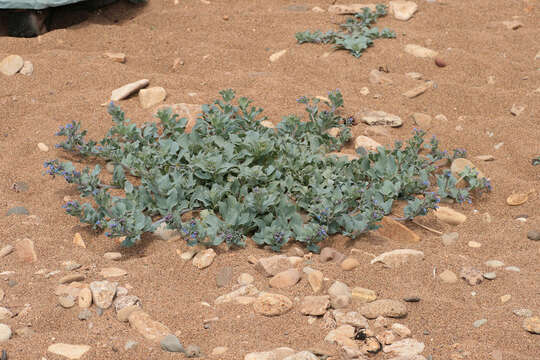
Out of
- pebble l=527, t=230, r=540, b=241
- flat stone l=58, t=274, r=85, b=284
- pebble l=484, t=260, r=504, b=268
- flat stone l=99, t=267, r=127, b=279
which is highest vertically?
flat stone l=58, t=274, r=85, b=284

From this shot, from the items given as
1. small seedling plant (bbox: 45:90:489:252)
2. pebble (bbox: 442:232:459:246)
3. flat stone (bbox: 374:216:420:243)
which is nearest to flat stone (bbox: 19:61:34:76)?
small seedling plant (bbox: 45:90:489:252)

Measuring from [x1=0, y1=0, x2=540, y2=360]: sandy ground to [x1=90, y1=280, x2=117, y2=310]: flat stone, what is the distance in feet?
0.16

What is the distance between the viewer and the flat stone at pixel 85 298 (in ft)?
8.74

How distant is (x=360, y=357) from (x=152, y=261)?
1.20m

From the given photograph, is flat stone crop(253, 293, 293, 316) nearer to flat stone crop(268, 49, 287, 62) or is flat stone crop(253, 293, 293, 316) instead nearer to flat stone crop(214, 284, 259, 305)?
flat stone crop(214, 284, 259, 305)

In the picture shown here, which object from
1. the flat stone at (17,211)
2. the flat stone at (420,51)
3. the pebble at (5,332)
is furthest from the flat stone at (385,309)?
the flat stone at (420,51)

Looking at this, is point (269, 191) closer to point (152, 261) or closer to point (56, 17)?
point (152, 261)

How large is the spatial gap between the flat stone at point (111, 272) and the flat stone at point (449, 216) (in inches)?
70.5

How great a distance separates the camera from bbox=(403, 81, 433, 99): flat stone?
4.79m

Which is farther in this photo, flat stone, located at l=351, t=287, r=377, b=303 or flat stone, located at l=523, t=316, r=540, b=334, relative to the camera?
flat stone, located at l=351, t=287, r=377, b=303

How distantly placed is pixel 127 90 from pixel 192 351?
276cm

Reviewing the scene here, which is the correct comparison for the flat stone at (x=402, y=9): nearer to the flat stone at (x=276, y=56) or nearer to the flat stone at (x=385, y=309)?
the flat stone at (x=276, y=56)

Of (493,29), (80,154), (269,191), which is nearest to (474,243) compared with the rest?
(269,191)

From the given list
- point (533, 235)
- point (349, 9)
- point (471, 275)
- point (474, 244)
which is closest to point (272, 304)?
point (471, 275)
